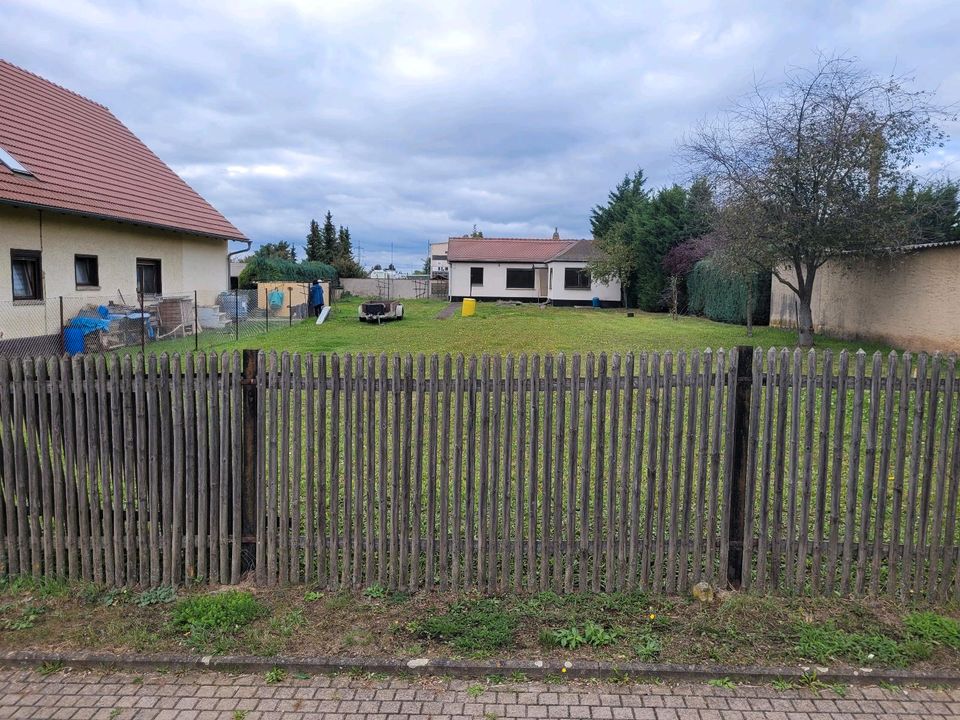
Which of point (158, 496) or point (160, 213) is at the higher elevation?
point (160, 213)

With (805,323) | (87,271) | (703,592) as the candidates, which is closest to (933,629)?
(703,592)

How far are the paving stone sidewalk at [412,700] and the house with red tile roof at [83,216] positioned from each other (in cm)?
1275

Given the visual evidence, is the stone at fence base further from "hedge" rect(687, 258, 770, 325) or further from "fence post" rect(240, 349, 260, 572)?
"hedge" rect(687, 258, 770, 325)

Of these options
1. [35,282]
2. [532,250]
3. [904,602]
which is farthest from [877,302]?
[532,250]

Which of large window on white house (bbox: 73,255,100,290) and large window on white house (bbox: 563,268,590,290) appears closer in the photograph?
large window on white house (bbox: 73,255,100,290)

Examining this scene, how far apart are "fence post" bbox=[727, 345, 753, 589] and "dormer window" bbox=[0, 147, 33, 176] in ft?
52.1

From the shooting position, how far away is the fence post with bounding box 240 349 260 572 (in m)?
4.32

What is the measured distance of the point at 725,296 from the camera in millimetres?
26781

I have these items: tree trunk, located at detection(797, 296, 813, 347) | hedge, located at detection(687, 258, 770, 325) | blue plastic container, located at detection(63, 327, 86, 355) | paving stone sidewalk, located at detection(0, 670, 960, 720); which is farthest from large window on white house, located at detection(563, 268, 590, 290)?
paving stone sidewalk, located at detection(0, 670, 960, 720)

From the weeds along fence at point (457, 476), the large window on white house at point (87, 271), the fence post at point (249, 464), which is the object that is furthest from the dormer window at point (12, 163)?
the fence post at point (249, 464)

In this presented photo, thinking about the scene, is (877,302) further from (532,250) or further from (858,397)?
(532,250)

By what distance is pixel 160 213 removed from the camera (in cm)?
1962

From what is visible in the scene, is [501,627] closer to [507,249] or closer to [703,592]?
[703,592]

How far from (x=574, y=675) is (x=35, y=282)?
15.9m
